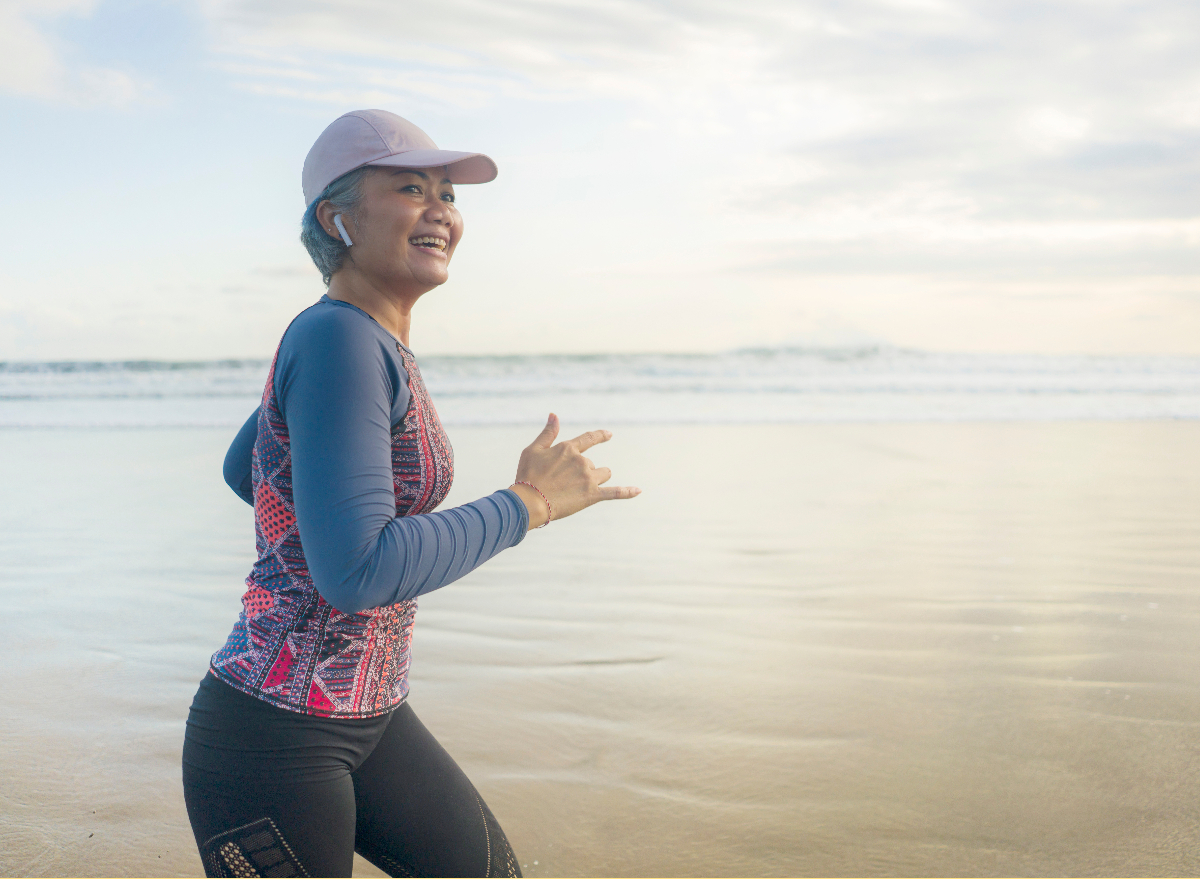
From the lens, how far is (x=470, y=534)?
1.42 m

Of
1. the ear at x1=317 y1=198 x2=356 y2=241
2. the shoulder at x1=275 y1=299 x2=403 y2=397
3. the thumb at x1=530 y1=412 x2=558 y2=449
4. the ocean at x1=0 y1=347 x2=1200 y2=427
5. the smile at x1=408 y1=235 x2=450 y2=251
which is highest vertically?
the ocean at x1=0 y1=347 x2=1200 y2=427

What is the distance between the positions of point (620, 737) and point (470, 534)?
2.10 meters

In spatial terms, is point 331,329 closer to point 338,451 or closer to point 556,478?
point 338,451

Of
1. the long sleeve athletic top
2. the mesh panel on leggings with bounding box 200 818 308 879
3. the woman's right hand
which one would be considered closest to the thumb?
the woman's right hand

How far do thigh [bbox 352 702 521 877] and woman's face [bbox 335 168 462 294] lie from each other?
834 millimetres

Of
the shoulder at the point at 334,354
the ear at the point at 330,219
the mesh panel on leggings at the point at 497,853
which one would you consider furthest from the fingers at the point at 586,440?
the mesh panel on leggings at the point at 497,853

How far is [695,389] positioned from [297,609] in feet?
53.8

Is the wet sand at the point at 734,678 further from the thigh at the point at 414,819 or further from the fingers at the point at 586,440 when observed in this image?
the fingers at the point at 586,440

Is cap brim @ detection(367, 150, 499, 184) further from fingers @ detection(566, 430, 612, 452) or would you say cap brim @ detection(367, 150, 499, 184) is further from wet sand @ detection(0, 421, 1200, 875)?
wet sand @ detection(0, 421, 1200, 875)

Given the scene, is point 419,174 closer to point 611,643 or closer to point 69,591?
point 611,643

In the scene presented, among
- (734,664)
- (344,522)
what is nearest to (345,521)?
(344,522)

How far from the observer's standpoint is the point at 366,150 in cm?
158

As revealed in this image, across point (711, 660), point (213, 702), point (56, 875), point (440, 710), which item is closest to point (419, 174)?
point (213, 702)

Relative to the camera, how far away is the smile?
5.35 ft
